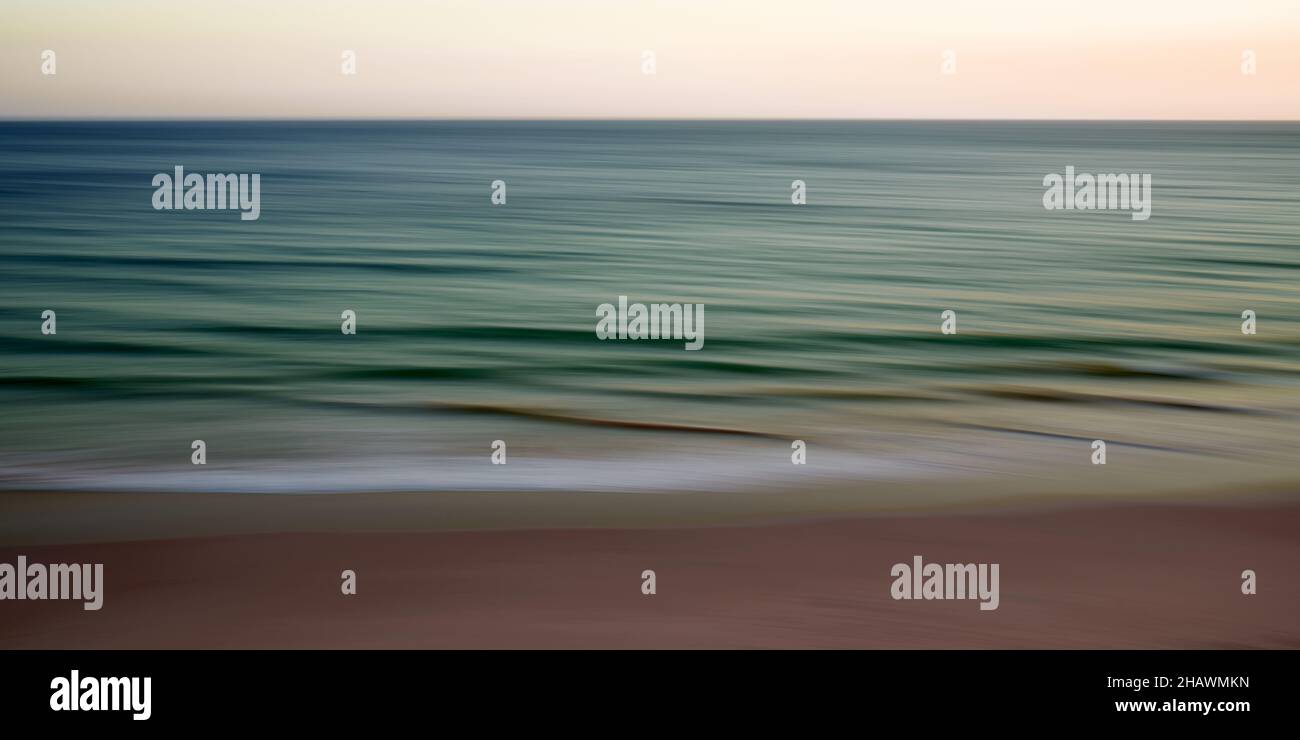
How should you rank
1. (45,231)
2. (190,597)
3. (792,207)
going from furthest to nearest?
(792,207) < (45,231) < (190,597)

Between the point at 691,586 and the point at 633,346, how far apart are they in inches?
210

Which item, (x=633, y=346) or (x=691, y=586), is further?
(x=633, y=346)

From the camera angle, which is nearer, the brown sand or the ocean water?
the brown sand

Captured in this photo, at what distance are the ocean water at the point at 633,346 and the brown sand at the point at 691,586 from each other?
910 mm

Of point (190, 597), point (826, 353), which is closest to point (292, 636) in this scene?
point (190, 597)

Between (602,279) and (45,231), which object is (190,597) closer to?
(602,279)

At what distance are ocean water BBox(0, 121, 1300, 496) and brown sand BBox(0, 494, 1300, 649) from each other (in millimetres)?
910

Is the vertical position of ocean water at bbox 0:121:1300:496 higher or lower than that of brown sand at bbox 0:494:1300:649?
higher

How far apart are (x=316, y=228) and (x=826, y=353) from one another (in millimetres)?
11866

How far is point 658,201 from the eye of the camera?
24656 mm

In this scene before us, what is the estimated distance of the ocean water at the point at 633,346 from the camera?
6.32 metres

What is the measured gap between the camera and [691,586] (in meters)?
4.35

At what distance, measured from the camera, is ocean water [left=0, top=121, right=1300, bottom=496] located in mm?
6324

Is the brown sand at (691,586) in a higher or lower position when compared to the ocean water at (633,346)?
lower
